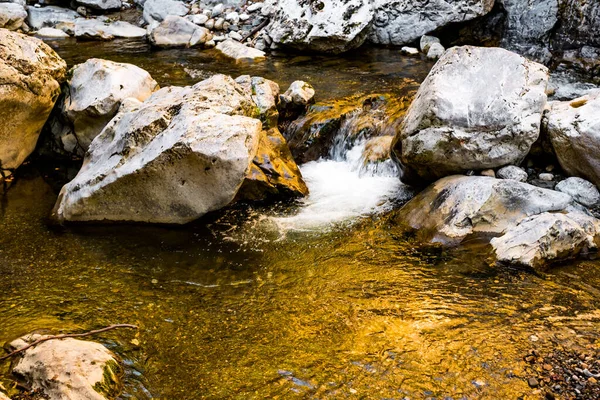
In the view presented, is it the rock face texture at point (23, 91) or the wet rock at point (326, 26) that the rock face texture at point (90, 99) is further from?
the wet rock at point (326, 26)

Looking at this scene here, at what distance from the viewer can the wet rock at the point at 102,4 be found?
17.8m

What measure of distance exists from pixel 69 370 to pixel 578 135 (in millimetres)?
5818

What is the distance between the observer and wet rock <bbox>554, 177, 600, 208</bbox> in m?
6.64

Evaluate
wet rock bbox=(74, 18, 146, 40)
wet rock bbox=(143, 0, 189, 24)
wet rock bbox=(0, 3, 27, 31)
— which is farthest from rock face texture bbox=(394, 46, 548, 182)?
wet rock bbox=(0, 3, 27, 31)

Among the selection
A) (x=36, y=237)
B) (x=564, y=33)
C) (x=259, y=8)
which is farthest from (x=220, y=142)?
(x=259, y=8)

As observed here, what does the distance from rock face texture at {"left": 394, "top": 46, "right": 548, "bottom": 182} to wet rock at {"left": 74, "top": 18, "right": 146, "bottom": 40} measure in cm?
1132

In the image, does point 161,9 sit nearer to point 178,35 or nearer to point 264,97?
point 178,35

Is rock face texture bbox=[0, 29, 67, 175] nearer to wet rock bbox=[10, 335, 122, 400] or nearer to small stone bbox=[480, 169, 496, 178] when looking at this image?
wet rock bbox=[10, 335, 122, 400]

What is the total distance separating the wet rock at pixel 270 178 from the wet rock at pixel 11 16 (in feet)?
38.1

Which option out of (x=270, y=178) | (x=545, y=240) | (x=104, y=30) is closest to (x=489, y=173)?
(x=545, y=240)

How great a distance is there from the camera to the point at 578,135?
670cm

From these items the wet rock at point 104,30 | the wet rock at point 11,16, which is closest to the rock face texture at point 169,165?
the wet rock at point 104,30

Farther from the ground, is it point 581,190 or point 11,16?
point 11,16

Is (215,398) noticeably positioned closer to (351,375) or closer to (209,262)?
(351,375)
